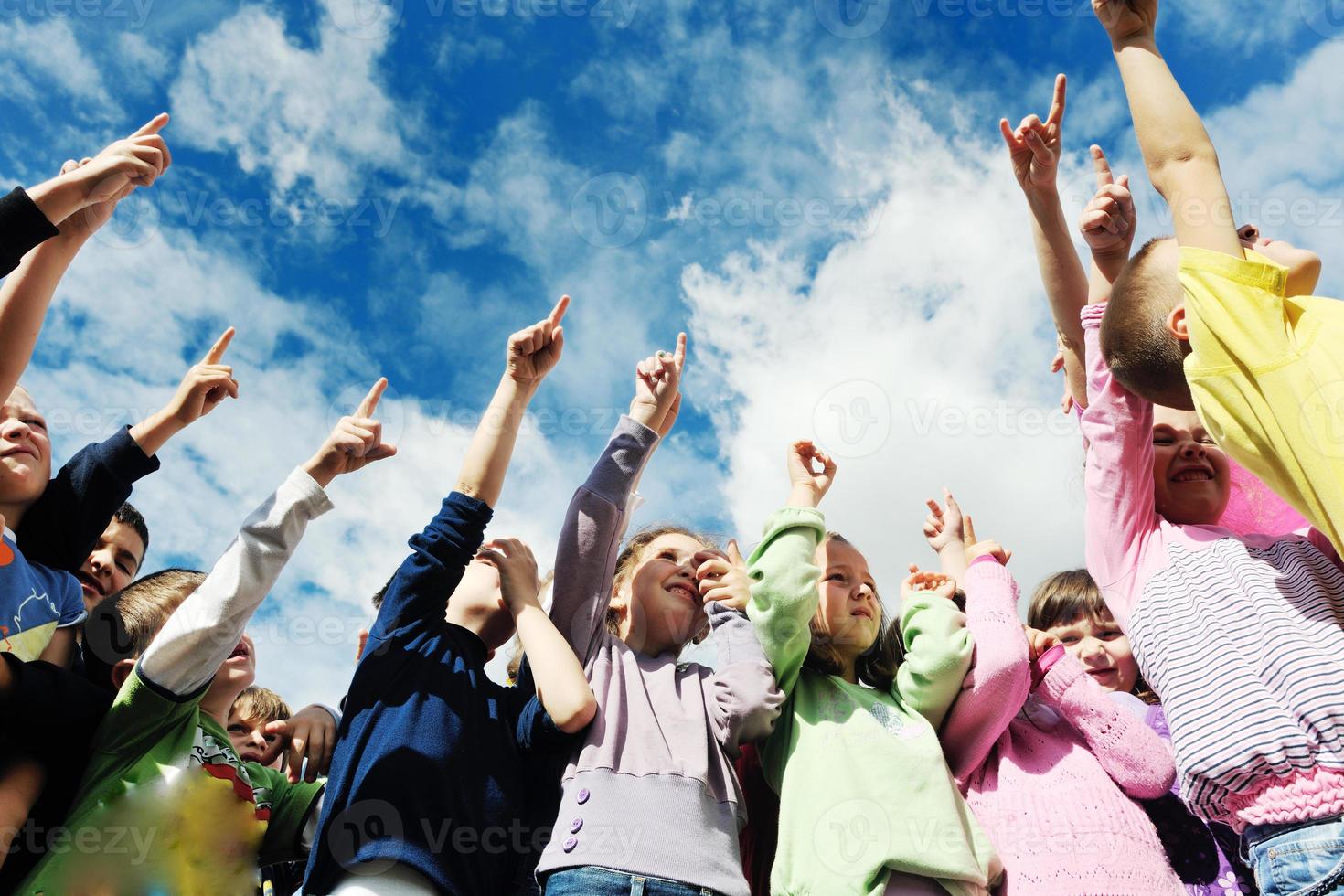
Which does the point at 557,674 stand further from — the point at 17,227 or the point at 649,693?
the point at 17,227

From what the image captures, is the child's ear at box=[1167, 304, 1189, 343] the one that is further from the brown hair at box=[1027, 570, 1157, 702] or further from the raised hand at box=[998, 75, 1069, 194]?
the brown hair at box=[1027, 570, 1157, 702]

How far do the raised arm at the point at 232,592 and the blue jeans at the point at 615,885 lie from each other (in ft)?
3.70

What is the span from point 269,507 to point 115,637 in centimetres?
107

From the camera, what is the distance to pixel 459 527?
8.92ft

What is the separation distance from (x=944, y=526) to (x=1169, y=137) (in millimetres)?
1559

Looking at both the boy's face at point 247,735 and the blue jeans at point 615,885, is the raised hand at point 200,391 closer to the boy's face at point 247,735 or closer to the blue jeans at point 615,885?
the boy's face at point 247,735

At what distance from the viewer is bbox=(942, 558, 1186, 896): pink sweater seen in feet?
7.84

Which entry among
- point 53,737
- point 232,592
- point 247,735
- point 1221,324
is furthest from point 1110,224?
point 247,735

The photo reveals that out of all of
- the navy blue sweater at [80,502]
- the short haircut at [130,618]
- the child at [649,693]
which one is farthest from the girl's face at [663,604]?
the navy blue sweater at [80,502]

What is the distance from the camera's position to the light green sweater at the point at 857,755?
232 cm

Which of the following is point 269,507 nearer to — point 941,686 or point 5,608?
point 5,608

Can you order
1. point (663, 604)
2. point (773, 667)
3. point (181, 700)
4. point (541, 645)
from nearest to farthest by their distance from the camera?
point (181, 700), point (541, 645), point (773, 667), point (663, 604)

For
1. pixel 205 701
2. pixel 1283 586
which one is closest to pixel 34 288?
pixel 205 701

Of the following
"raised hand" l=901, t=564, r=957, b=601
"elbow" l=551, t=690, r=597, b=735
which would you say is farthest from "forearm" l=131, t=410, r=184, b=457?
"raised hand" l=901, t=564, r=957, b=601
